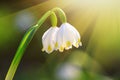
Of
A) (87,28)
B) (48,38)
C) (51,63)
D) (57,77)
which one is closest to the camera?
(48,38)

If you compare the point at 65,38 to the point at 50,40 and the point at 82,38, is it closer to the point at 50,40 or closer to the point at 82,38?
the point at 50,40

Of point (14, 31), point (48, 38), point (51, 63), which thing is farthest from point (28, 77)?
point (48, 38)

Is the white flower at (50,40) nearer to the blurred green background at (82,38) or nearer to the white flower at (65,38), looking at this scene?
the white flower at (65,38)

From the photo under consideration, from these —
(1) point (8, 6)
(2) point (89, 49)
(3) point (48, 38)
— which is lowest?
(2) point (89, 49)

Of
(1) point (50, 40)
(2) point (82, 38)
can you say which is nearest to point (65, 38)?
(1) point (50, 40)

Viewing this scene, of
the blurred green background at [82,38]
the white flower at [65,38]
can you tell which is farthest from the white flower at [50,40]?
the blurred green background at [82,38]

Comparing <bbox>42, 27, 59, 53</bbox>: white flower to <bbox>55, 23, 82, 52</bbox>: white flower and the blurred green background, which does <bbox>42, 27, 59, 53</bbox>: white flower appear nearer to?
<bbox>55, 23, 82, 52</bbox>: white flower

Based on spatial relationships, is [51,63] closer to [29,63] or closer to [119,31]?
[29,63]
